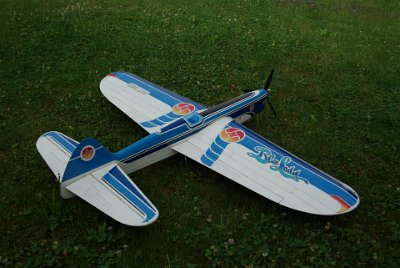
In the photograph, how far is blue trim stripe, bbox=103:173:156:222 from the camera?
5320mm

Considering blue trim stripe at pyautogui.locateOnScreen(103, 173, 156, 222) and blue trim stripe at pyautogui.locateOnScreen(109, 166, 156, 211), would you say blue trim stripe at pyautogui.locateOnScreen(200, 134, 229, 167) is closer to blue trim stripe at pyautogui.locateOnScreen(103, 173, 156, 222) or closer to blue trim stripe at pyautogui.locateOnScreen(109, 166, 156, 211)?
blue trim stripe at pyautogui.locateOnScreen(109, 166, 156, 211)

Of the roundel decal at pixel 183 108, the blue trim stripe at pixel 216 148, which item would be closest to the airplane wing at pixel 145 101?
the roundel decal at pixel 183 108

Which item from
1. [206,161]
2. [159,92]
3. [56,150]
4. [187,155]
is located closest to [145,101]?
[159,92]

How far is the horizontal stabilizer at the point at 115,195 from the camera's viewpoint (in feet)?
17.4

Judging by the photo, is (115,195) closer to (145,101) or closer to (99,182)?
(99,182)

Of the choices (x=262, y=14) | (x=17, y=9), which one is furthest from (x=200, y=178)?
(x=17, y=9)

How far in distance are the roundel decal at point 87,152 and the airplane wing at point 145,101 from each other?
1.85 m

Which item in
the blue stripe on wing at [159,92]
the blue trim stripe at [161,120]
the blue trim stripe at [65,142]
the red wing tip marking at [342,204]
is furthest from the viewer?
the blue stripe on wing at [159,92]

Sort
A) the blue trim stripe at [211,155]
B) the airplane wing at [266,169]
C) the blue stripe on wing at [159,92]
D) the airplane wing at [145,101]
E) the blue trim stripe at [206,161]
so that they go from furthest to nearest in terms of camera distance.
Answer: the blue stripe on wing at [159,92] < the airplane wing at [145,101] < the blue trim stripe at [211,155] < the blue trim stripe at [206,161] < the airplane wing at [266,169]

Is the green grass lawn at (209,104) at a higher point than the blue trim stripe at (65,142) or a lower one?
lower

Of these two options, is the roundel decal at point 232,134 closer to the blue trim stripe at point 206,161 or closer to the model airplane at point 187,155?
the model airplane at point 187,155

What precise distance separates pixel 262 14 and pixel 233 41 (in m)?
2.50

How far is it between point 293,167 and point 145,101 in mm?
3448

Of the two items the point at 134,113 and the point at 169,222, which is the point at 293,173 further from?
the point at 134,113
